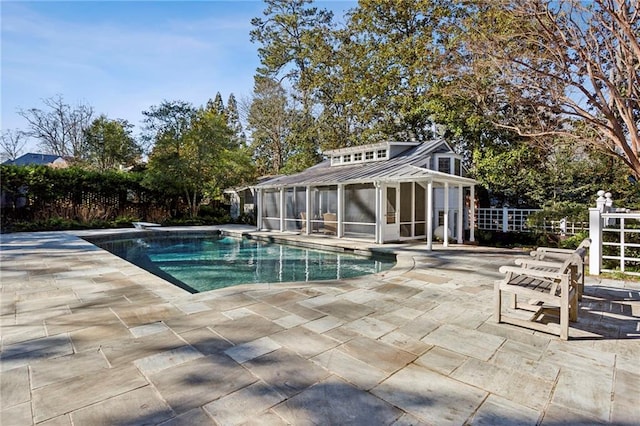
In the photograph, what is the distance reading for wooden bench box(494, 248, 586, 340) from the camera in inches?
125

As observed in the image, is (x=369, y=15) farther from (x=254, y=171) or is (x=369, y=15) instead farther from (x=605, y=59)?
(x=605, y=59)

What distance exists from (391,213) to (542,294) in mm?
7991

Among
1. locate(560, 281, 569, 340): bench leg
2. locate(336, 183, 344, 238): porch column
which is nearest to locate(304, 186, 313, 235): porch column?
locate(336, 183, 344, 238): porch column

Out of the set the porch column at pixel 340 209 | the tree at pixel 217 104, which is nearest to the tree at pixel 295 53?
the porch column at pixel 340 209

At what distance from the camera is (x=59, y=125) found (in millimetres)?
27141

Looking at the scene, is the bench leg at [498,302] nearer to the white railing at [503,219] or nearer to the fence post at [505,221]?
the white railing at [503,219]

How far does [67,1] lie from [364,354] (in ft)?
30.8

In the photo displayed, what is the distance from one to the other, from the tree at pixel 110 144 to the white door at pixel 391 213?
17.9 meters

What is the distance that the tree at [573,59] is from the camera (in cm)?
782

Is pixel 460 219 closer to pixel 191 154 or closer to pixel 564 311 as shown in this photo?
pixel 564 311

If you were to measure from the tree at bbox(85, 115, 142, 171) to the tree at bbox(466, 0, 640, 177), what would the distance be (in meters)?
19.9

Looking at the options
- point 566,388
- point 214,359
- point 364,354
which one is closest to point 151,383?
point 214,359

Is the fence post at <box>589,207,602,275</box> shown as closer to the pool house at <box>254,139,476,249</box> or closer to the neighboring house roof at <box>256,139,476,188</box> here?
the pool house at <box>254,139,476,249</box>

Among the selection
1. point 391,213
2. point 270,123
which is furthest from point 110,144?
point 391,213
